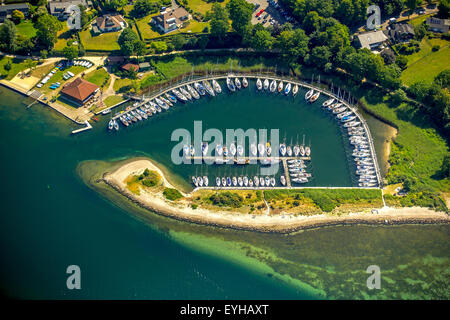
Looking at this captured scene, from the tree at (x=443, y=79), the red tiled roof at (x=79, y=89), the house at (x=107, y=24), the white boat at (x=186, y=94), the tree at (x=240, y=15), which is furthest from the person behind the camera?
the house at (x=107, y=24)

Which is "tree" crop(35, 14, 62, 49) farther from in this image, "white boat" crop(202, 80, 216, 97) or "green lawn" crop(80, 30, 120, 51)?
"white boat" crop(202, 80, 216, 97)

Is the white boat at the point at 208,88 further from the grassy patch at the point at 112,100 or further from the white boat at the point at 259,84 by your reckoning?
the grassy patch at the point at 112,100

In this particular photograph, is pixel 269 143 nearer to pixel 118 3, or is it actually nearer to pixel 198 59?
pixel 198 59

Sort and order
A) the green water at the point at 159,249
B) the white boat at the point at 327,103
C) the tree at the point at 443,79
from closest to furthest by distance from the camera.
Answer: the green water at the point at 159,249, the tree at the point at 443,79, the white boat at the point at 327,103

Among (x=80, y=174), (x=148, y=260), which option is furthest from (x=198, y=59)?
(x=148, y=260)

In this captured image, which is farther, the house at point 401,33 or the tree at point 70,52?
the house at point 401,33

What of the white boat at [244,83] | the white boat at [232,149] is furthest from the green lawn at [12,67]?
the white boat at [232,149]

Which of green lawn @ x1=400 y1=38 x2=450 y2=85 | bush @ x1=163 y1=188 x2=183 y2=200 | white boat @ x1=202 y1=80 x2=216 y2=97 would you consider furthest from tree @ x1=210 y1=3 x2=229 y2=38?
green lawn @ x1=400 y1=38 x2=450 y2=85

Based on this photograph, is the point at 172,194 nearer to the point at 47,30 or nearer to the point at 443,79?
the point at 47,30
